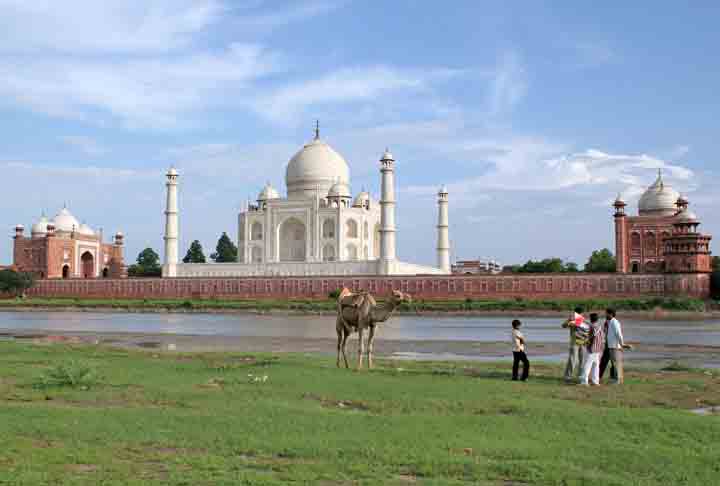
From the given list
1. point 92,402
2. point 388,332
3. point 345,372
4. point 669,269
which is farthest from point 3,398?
point 669,269

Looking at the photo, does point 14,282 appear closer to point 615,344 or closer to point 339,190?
point 339,190

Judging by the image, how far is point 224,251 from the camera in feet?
247

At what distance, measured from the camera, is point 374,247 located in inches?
2205

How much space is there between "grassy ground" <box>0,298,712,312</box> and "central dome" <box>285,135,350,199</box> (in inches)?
465

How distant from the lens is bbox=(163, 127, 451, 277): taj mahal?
48.2 metres

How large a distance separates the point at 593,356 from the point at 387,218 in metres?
37.9

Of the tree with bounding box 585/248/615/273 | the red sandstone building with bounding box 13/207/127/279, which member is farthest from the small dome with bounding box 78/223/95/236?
the tree with bounding box 585/248/615/273

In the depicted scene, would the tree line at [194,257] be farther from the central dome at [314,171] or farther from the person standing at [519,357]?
the person standing at [519,357]

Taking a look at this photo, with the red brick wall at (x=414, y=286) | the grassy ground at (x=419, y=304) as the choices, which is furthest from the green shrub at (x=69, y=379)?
the red brick wall at (x=414, y=286)

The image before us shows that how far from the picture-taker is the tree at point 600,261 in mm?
64688

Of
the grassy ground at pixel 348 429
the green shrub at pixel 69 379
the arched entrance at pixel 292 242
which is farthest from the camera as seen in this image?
the arched entrance at pixel 292 242

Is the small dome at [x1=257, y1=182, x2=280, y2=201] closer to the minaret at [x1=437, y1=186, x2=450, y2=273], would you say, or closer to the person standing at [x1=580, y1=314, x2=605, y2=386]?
the minaret at [x1=437, y1=186, x2=450, y2=273]

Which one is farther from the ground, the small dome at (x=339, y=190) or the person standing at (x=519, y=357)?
the small dome at (x=339, y=190)

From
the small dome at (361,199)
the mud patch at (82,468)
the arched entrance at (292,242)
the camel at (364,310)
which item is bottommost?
the mud patch at (82,468)
